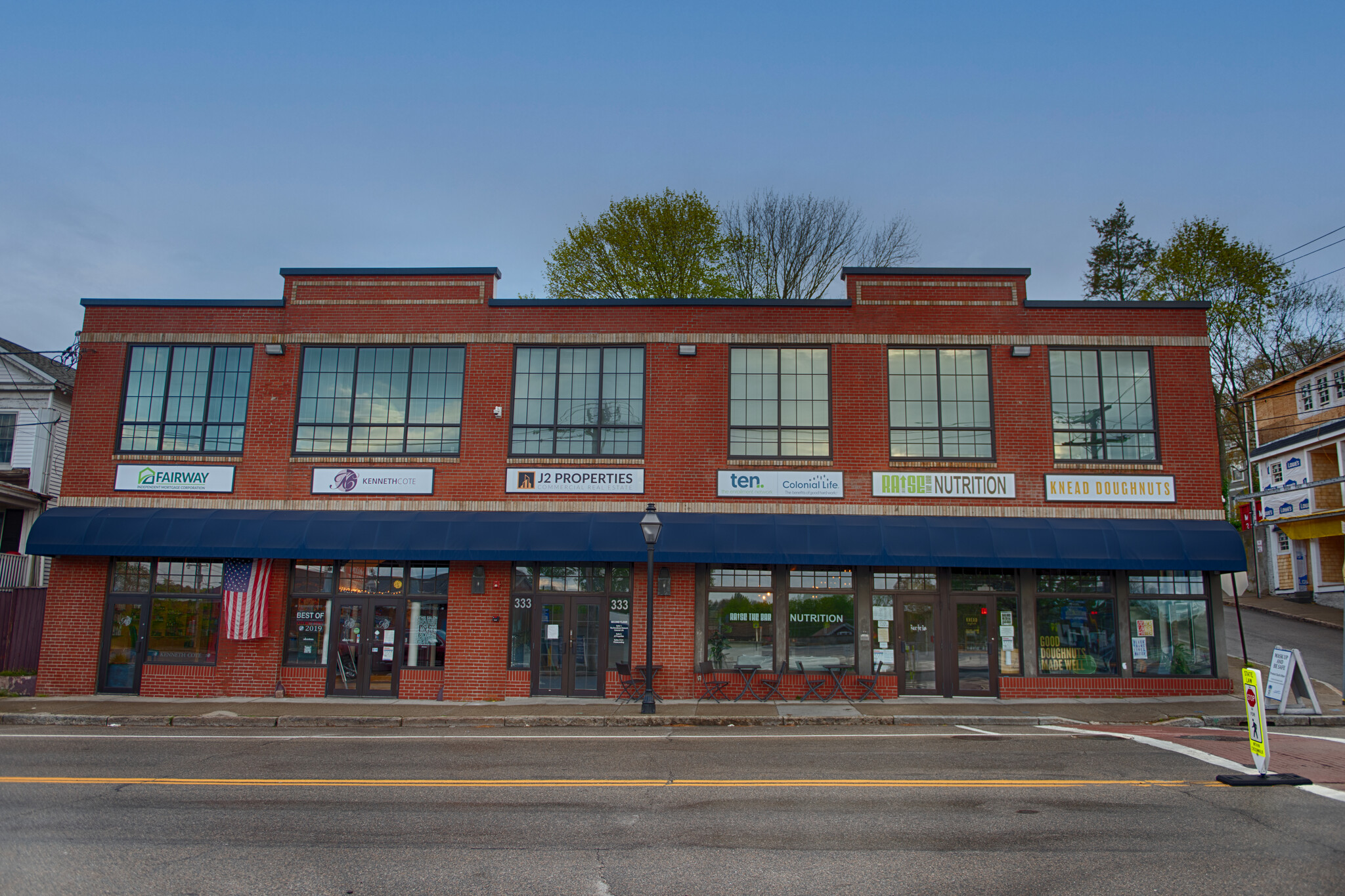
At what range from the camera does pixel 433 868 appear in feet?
21.7

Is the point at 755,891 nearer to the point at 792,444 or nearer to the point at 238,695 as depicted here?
the point at 792,444

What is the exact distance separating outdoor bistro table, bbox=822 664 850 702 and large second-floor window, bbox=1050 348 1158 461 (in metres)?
6.46

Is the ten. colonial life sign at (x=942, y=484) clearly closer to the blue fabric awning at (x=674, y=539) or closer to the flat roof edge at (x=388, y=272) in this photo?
the blue fabric awning at (x=674, y=539)

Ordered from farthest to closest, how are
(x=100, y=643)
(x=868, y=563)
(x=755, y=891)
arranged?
(x=100, y=643)
(x=868, y=563)
(x=755, y=891)

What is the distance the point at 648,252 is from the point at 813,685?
68.4 ft

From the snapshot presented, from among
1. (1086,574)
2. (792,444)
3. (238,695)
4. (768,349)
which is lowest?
(238,695)

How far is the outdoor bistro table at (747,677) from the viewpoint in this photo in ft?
56.3

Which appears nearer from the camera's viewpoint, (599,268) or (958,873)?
(958,873)

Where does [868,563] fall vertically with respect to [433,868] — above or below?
above

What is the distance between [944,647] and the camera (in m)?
17.5

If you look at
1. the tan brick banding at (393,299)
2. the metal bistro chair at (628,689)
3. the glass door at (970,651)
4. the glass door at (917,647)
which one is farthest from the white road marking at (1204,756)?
the tan brick banding at (393,299)

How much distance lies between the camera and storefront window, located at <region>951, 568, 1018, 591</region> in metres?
17.6

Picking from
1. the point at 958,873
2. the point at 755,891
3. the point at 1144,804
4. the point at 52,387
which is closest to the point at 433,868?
A: the point at 755,891

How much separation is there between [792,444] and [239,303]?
507 inches
